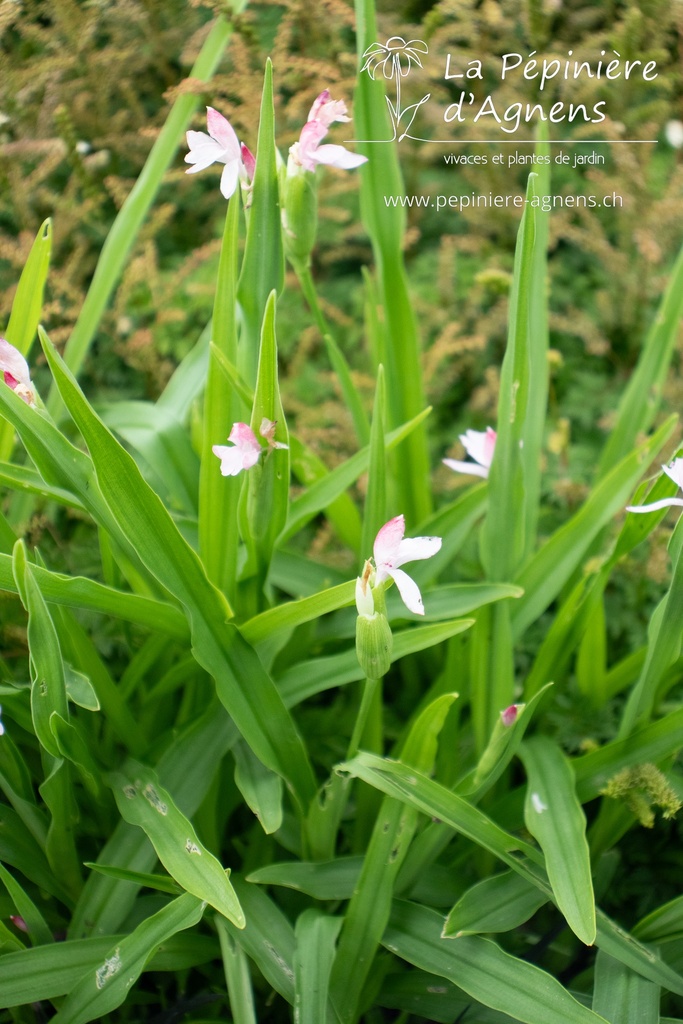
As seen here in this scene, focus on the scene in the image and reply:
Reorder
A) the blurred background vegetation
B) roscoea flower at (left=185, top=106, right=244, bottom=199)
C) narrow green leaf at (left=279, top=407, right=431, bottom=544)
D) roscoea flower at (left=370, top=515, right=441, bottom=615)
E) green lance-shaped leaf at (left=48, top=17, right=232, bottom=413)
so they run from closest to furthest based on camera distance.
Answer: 1. roscoea flower at (left=370, top=515, right=441, bottom=615)
2. roscoea flower at (left=185, top=106, right=244, bottom=199)
3. narrow green leaf at (left=279, top=407, right=431, bottom=544)
4. green lance-shaped leaf at (left=48, top=17, right=232, bottom=413)
5. the blurred background vegetation

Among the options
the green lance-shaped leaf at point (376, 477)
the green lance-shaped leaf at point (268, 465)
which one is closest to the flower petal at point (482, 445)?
the green lance-shaped leaf at point (376, 477)

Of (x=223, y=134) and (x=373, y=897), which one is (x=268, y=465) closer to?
(x=223, y=134)

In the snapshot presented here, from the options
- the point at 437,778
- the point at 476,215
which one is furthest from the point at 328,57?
the point at 437,778

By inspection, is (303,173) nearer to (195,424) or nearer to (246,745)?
(195,424)

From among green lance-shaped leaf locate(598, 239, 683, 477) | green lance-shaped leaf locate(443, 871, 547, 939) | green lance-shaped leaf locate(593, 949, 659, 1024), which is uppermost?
green lance-shaped leaf locate(598, 239, 683, 477)

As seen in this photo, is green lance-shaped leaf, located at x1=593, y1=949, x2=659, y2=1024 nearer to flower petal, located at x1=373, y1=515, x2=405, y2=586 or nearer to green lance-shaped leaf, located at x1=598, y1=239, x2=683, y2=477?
flower petal, located at x1=373, y1=515, x2=405, y2=586

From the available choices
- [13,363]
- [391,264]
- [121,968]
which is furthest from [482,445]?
[121,968]

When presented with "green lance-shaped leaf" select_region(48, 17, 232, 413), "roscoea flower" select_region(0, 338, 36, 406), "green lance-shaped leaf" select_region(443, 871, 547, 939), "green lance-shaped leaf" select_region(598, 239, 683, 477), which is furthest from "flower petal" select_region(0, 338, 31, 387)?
"green lance-shaped leaf" select_region(598, 239, 683, 477)
